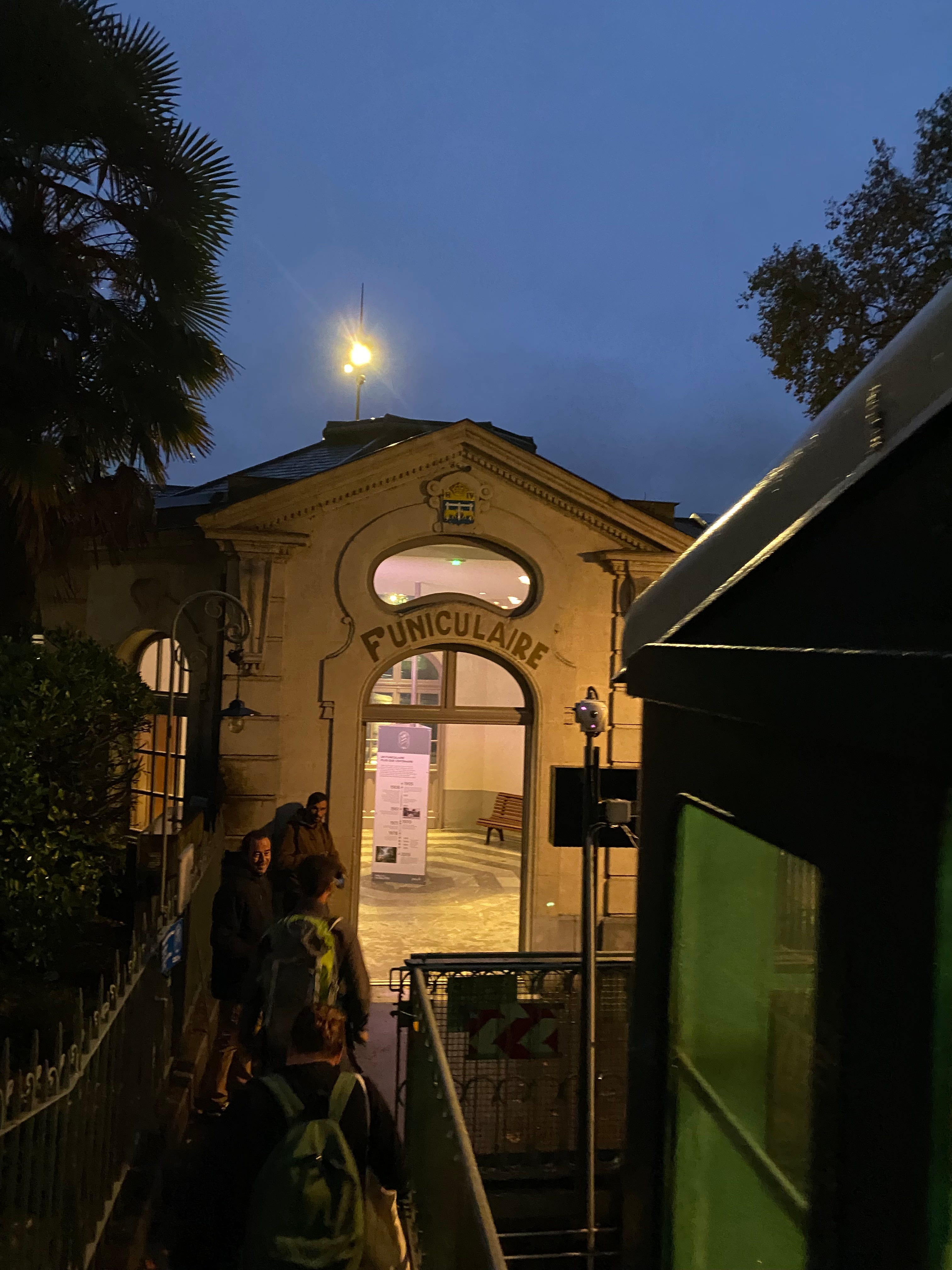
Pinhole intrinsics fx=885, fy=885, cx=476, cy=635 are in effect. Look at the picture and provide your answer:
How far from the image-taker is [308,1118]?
3.33 m

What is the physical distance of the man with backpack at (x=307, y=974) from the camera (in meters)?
4.34

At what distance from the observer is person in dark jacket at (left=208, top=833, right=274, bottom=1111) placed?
20.8 feet

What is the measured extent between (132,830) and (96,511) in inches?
156

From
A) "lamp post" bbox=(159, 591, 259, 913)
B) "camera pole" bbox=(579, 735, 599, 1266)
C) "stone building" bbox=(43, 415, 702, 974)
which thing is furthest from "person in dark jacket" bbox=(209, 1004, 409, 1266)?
"stone building" bbox=(43, 415, 702, 974)

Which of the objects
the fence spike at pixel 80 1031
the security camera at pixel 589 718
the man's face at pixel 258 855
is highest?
the security camera at pixel 589 718

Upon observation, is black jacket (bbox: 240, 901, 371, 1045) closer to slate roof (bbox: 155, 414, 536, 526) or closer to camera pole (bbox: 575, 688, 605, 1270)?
camera pole (bbox: 575, 688, 605, 1270)

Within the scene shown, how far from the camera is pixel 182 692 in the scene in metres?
11.5

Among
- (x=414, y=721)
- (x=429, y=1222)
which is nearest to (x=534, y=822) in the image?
(x=414, y=721)

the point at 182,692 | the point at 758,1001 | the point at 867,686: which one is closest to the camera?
the point at 867,686

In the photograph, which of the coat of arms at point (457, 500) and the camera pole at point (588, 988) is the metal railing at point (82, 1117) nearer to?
the camera pole at point (588, 988)

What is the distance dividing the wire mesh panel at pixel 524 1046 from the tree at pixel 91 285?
540 centimetres

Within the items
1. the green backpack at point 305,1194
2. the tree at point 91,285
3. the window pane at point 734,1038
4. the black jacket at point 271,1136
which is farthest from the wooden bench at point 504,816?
the window pane at point 734,1038

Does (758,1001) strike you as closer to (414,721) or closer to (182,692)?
(414,721)

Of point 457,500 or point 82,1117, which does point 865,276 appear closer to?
point 457,500
